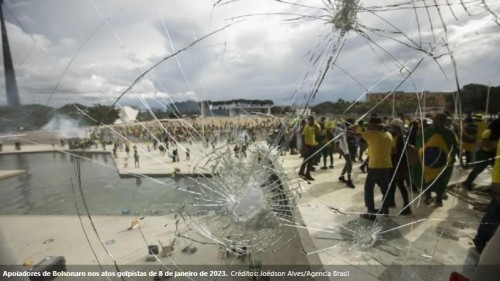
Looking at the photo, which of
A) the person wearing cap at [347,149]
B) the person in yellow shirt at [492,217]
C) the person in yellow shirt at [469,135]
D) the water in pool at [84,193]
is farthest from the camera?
the water in pool at [84,193]

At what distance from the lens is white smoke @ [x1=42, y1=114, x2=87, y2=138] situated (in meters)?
3.32

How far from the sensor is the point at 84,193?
11.7m

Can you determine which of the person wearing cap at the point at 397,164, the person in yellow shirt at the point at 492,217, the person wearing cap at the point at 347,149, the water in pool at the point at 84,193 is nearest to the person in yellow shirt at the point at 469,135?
the person wearing cap at the point at 397,164

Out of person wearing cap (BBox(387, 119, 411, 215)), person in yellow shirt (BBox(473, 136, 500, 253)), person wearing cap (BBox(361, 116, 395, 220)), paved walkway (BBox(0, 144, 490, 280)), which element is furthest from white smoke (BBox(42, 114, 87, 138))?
person in yellow shirt (BBox(473, 136, 500, 253))

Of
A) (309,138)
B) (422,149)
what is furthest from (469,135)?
(309,138)

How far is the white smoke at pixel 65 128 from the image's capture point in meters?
3.32

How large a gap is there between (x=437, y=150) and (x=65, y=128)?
5.13m

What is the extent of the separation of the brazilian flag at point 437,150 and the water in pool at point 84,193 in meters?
5.66

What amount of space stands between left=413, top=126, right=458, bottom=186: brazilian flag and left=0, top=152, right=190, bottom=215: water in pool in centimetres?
566

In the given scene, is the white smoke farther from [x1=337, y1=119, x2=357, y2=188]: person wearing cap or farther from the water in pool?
[x1=337, y1=119, x2=357, y2=188]: person wearing cap

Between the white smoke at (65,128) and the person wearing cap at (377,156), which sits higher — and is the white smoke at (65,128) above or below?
above

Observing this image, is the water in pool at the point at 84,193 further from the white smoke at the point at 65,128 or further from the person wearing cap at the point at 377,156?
the person wearing cap at the point at 377,156

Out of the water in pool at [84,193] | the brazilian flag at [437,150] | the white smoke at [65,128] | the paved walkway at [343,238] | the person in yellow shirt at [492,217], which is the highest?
the white smoke at [65,128]

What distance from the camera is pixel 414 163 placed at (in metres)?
3.49
